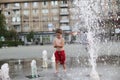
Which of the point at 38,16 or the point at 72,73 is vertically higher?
the point at 72,73

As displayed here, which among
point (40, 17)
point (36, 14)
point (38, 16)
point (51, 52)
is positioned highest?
point (36, 14)

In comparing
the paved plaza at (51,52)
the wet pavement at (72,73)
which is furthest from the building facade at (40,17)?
A: the wet pavement at (72,73)

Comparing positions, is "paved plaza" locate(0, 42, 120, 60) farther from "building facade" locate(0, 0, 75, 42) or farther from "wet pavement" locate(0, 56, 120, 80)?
"building facade" locate(0, 0, 75, 42)

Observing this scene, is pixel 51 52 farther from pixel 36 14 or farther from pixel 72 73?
pixel 36 14

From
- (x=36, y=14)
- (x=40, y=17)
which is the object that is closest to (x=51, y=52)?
(x=40, y=17)

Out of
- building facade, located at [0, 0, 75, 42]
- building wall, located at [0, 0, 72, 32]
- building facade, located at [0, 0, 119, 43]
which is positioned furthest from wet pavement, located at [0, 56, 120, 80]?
building wall, located at [0, 0, 72, 32]

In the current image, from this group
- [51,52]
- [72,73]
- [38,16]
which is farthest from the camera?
[38,16]

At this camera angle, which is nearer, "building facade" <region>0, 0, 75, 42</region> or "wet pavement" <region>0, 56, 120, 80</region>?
"wet pavement" <region>0, 56, 120, 80</region>

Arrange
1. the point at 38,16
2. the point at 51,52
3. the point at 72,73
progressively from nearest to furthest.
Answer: the point at 72,73
the point at 51,52
the point at 38,16

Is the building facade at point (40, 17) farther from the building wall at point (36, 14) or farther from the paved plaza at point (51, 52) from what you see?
the paved plaza at point (51, 52)

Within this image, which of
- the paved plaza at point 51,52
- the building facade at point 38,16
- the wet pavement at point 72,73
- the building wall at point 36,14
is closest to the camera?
the wet pavement at point 72,73

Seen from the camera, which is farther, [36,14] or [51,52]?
[36,14]

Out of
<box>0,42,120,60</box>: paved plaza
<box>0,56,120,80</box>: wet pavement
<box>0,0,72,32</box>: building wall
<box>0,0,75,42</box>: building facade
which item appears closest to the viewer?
<box>0,56,120,80</box>: wet pavement

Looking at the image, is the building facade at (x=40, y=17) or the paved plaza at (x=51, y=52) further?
the building facade at (x=40, y=17)
